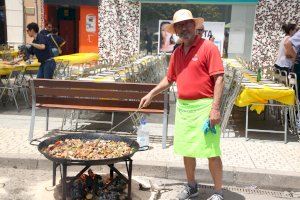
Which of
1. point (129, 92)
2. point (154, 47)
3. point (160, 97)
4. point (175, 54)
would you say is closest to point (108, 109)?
point (129, 92)

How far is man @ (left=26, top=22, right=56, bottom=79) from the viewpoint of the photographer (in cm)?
837

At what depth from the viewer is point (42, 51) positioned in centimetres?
846

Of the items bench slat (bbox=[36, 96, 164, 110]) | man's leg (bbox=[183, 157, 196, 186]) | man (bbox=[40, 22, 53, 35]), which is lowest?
man's leg (bbox=[183, 157, 196, 186])

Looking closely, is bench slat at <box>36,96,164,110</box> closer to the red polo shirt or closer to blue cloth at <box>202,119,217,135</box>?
the red polo shirt

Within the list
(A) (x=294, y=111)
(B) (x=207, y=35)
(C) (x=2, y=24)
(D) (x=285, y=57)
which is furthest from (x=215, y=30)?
(C) (x=2, y=24)

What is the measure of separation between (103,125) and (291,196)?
3559 mm

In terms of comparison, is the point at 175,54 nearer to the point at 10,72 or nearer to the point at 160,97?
the point at 160,97

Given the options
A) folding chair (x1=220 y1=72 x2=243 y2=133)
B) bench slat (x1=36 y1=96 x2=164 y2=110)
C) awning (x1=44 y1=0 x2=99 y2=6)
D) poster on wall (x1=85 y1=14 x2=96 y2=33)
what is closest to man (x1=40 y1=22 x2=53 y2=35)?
awning (x1=44 y1=0 x2=99 y2=6)

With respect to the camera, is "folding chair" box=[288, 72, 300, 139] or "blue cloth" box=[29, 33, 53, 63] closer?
"folding chair" box=[288, 72, 300, 139]

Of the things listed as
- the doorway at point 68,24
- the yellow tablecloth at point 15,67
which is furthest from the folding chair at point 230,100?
the doorway at point 68,24

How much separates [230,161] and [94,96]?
2.15m

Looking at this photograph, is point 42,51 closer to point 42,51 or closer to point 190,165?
point 42,51

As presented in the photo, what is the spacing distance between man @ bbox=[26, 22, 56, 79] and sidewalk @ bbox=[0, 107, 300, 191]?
235cm

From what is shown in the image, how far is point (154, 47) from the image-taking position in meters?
15.1
